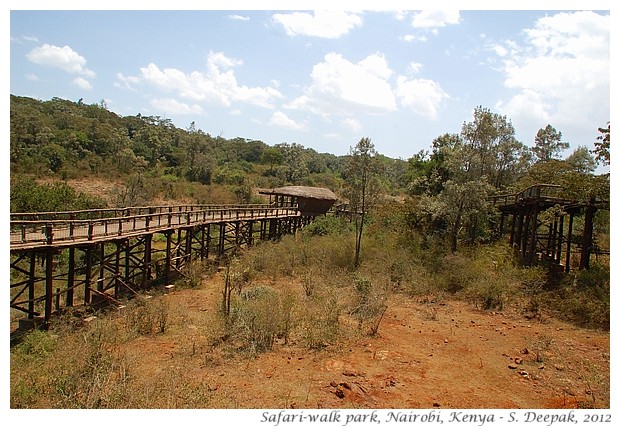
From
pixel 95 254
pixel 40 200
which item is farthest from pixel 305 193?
pixel 40 200

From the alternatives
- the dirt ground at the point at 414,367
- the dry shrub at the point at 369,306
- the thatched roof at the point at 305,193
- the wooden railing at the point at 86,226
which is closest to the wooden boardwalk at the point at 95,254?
the wooden railing at the point at 86,226

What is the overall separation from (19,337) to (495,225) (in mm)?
29335

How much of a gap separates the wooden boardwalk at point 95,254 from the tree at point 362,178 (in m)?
7.35

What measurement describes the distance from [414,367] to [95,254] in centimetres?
2059

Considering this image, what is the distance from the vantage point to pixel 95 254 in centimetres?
2525

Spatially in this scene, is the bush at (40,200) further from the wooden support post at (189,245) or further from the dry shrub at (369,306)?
the dry shrub at (369,306)

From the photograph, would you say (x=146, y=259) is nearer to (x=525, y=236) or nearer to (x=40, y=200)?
(x=40, y=200)

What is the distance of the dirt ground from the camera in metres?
9.18

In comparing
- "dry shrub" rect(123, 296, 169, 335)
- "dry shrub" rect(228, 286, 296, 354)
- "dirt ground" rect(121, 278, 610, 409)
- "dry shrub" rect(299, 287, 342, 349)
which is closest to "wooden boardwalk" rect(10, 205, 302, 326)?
"dry shrub" rect(123, 296, 169, 335)

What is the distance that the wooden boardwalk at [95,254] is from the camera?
13.7 meters

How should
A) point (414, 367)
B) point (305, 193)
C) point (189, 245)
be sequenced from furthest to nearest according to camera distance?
point (305, 193) → point (189, 245) → point (414, 367)

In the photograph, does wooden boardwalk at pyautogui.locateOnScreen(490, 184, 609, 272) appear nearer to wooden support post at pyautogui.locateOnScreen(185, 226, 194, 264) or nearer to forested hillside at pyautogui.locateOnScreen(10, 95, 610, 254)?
forested hillside at pyautogui.locateOnScreen(10, 95, 610, 254)
